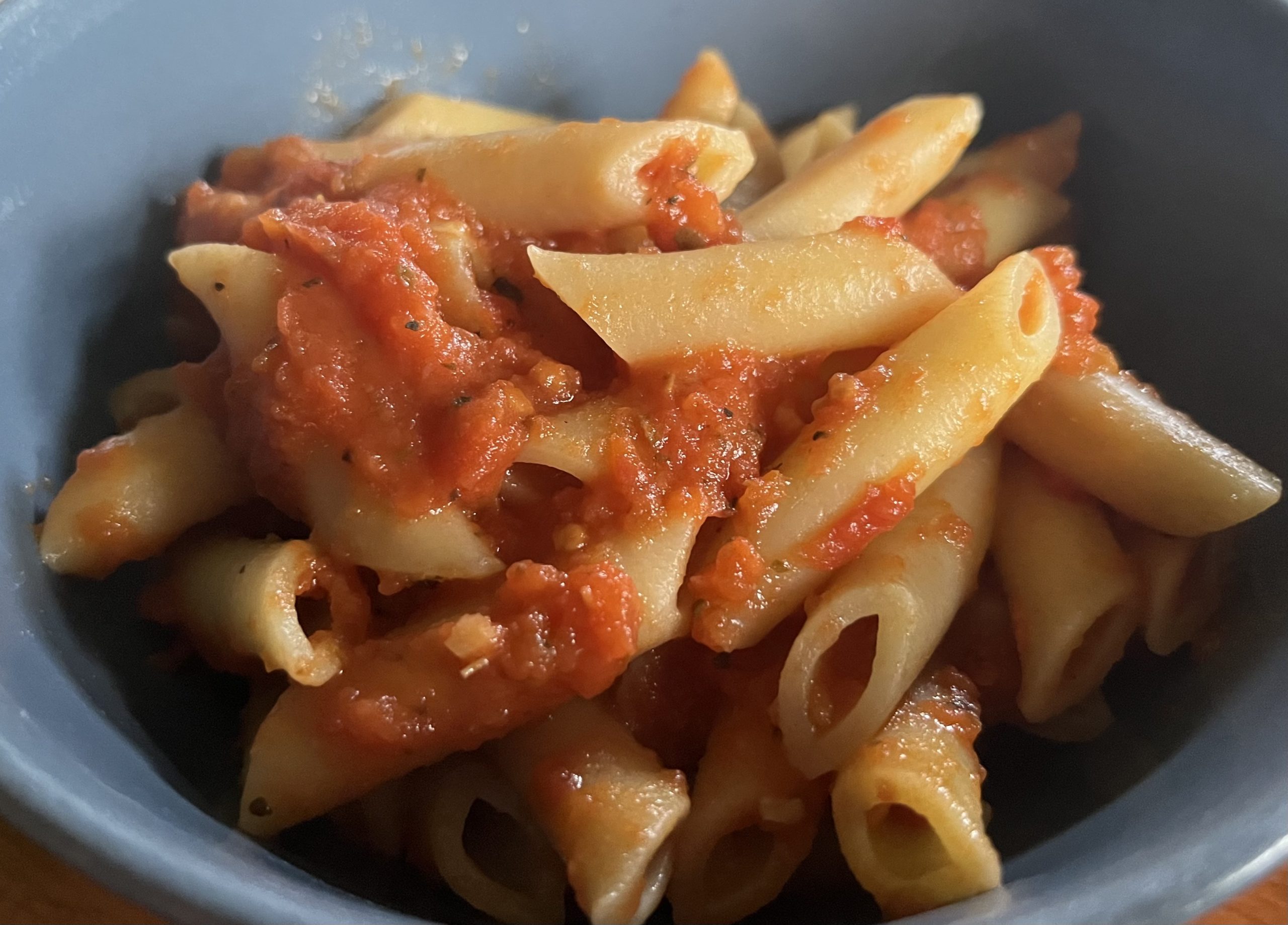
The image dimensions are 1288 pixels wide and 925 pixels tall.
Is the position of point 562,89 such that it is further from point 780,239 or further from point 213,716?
point 213,716

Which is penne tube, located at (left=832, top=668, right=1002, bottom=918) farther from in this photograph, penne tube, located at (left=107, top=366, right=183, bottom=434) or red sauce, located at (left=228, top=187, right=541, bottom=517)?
penne tube, located at (left=107, top=366, right=183, bottom=434)

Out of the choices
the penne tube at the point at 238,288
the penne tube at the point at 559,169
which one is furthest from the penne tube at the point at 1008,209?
the penne tube at the point at 238,288

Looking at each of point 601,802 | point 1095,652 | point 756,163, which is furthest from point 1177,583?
point 756,163

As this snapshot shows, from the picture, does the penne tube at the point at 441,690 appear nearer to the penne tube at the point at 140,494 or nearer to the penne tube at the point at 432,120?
the penne tube at the point at 140,494

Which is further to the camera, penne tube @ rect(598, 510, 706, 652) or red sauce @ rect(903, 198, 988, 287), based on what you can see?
red sauce @ rect(903, 198, 988, 287)

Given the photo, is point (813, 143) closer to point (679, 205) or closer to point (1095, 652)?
point (679, 205)

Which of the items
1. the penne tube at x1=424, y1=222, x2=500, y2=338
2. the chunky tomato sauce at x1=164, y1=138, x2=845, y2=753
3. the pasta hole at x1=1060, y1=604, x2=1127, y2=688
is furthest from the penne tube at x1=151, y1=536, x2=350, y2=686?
the pasta hole at x1=1060, y1=604, x2=1127, y2=688

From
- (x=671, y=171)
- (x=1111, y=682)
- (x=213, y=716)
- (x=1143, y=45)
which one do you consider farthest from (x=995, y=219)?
(x=213, y=716)
